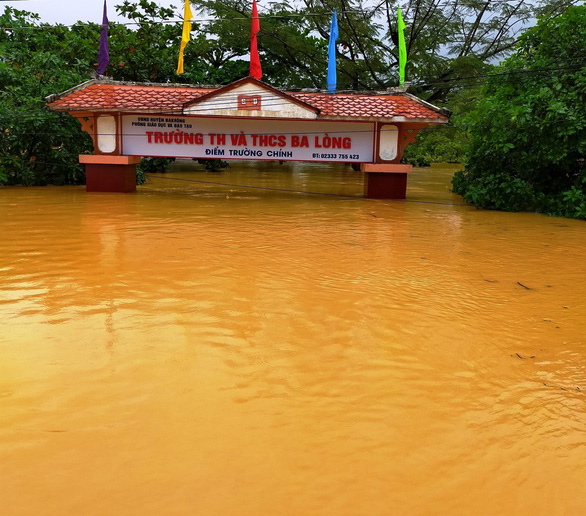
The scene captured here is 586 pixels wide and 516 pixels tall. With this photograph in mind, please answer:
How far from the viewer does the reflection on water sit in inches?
123

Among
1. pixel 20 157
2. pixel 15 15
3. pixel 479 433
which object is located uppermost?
pixel 15 15

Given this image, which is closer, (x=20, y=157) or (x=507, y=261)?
(x=507, y=261)

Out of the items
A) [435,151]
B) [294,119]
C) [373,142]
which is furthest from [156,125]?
[435,151]

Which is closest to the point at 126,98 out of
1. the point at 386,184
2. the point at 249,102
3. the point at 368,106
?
the point at 249,102

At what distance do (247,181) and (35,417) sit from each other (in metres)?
19.0

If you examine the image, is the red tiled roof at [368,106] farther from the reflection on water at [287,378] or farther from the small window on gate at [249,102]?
the reflection on water at [287,378]

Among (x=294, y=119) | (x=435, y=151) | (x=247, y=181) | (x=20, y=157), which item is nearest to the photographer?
(x=294, y=119)

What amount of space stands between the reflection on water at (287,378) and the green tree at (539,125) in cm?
521

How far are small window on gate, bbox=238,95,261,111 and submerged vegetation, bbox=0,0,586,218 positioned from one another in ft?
13.6

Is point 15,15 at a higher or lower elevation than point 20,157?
higher

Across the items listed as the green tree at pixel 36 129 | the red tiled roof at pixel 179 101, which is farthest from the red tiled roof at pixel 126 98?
the green tree at pixel 36 129

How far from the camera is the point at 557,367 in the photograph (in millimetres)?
4812

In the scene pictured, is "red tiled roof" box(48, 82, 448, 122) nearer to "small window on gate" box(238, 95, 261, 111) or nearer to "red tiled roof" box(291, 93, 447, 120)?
"red tiled roof" box(291, 93, 447, 120)

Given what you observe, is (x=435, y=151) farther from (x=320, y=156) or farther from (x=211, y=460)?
(x=211, y=460)
